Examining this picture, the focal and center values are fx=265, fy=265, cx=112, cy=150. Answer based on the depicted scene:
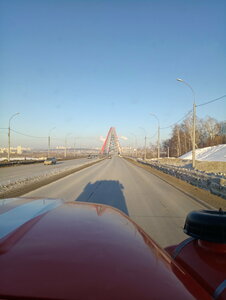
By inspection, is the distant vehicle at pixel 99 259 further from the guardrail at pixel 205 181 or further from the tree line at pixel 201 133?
the tree line at pixel 201 133

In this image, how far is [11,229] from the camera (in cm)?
202

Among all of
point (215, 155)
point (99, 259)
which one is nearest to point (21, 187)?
point (99, 259)

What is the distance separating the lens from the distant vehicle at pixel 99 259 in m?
1.34

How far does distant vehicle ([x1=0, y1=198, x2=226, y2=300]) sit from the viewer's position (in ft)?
4.41

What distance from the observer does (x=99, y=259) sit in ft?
5.32

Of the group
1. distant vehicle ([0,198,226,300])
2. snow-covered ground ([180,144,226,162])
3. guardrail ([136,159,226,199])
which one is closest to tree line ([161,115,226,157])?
snow-covered ground ([180,144,226,162])

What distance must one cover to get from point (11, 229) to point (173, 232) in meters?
4.90

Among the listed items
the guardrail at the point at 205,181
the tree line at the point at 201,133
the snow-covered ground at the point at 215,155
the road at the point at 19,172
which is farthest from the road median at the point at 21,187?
the tree line at the point at 201,133

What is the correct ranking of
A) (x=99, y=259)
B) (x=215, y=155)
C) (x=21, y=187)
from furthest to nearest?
(x=215, y=155) → (x=21, y=187) → (x=99, y=259)

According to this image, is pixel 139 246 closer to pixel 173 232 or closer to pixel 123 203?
pixel 173 232

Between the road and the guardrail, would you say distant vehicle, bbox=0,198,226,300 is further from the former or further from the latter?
the road

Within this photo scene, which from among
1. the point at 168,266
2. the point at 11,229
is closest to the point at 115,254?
the point at 168,266

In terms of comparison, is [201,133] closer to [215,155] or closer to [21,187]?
[215,155]

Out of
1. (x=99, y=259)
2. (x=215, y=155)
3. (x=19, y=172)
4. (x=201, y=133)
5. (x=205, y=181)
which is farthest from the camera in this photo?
(x=201, y=133)
